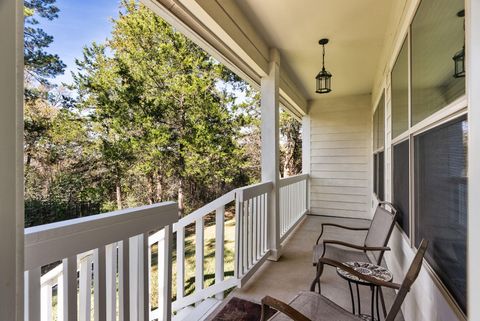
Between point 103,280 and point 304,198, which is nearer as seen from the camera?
point 103,280

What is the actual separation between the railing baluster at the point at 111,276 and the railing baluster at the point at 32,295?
27 cm

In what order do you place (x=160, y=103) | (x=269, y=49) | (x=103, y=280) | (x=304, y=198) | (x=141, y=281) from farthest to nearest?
(x=160, y=103) < (x=304, y=198) < (x=269, y=49) < (x=141, y=281) < (x=103, y=280)

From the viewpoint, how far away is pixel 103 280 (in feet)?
3.23

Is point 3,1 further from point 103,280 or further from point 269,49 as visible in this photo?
point 269,49

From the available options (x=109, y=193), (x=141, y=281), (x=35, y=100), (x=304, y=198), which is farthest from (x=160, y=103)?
(x=141, y=281)

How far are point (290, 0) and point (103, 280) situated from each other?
8.26ft

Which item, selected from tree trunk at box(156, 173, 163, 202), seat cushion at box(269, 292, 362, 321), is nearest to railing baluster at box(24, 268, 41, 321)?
seat cushion at box(269, 292, 362, 321)

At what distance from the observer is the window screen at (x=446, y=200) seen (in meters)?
1.00

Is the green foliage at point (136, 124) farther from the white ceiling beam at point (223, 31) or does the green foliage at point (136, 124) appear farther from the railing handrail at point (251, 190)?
the white ceiling beam at point (223, 31)

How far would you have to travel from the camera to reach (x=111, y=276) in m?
1.06

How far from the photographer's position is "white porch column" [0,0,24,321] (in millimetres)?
614

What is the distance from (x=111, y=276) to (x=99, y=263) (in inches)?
5.3

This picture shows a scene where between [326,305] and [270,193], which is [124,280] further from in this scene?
[270,193]

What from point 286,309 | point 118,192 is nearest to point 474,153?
point 286,309
